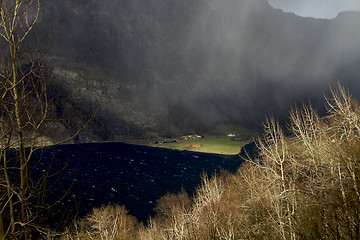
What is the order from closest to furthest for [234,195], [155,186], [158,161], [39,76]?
1. [39,76]
2. [234,195]
3. [155,186]
4. [158,161]

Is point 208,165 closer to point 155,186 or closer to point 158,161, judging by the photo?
point 158,161

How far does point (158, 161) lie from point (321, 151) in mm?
141881

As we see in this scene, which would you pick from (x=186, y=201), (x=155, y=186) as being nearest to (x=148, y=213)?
(x=186, y=201)

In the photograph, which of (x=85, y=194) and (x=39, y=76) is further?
(x=85, y=194)

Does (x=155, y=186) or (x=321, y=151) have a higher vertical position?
(x=321, y=151)

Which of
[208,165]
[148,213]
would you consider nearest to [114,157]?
[208,165]

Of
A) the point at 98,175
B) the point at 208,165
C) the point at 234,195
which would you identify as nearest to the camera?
the point at 234,195

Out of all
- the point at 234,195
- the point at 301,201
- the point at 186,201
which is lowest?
the point at 186,201

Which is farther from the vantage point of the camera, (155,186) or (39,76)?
(155,186)

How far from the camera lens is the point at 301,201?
58.2 feet

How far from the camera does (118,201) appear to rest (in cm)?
8256

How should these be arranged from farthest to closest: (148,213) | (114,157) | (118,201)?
(114,157) < (118,201) < (148,213)

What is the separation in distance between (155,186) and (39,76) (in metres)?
103

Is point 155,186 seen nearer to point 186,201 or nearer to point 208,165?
point 186,201
